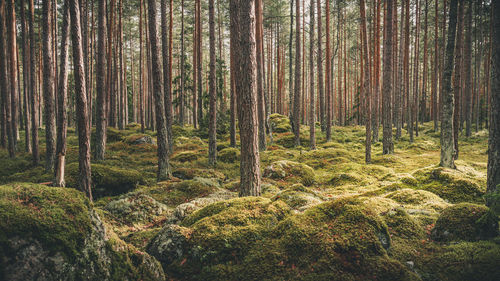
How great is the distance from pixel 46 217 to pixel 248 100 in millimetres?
4410

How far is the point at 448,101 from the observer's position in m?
8.60

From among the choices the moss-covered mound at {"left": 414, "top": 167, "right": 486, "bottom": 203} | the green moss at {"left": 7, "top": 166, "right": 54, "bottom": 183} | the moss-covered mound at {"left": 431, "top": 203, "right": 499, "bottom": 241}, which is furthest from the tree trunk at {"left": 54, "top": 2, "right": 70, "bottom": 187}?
the moss-covered mound at {"left": 414, "top": 167, "right": 486, "bottom": 203}

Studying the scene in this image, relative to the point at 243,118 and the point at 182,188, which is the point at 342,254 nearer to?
the point at 243,118

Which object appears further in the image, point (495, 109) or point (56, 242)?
point (495, 109)

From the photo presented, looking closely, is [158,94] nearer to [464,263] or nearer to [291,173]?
[291,173]

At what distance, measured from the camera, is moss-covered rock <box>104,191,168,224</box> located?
636 centimetres

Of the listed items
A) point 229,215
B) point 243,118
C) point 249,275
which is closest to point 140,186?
point 243,118

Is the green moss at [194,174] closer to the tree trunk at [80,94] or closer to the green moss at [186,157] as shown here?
the green moss at [186,157]

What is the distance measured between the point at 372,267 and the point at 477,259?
66.0 inches

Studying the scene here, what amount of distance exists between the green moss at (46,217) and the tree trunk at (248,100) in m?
3.68

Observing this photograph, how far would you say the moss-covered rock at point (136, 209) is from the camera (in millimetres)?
6355

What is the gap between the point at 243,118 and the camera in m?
6.06

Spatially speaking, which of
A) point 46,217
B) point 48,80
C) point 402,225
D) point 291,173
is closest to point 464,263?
point 402,225

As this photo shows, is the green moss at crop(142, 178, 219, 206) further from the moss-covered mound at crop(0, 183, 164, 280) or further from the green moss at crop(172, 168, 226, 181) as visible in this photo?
the moss-covered mound at crop(0, 183, 164, 280)
